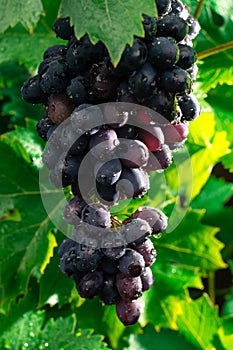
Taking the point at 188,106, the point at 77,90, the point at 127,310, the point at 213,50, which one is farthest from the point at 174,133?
the point at 213,50

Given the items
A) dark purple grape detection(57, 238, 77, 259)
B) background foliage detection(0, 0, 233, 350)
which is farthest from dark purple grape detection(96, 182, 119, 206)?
background foliage detection(0, 0, 233, 350)

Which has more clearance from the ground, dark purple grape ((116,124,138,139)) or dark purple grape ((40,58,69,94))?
dark purple grape ((40,58,69,94))

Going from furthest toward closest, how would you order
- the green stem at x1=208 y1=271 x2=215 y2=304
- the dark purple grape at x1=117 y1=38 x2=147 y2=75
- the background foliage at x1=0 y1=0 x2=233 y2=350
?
the green stem at x1=208 y1=271 x2=215 y2=304
the background foliage at x1=0 y1=0 x2=233 y2=350
the dark purple grape at x1=117 y1=38 x2=147 y2=75

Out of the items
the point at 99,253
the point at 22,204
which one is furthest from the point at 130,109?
the point at 22,204

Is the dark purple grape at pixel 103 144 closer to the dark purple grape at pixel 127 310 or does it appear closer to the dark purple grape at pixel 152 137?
the dark purple grape at pixel 152 137

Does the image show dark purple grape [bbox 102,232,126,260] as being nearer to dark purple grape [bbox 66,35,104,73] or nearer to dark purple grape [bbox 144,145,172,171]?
dark purple grape [bbox 144,145,172,171]

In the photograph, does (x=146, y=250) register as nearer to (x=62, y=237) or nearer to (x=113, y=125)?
(x=113, y=125)

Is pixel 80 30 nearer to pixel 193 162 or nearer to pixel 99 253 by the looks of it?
pixel 99 253

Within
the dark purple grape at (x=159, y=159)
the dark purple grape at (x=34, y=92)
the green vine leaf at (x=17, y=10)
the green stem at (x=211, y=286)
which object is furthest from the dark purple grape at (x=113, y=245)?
the green stem at (x=211, y=286)
